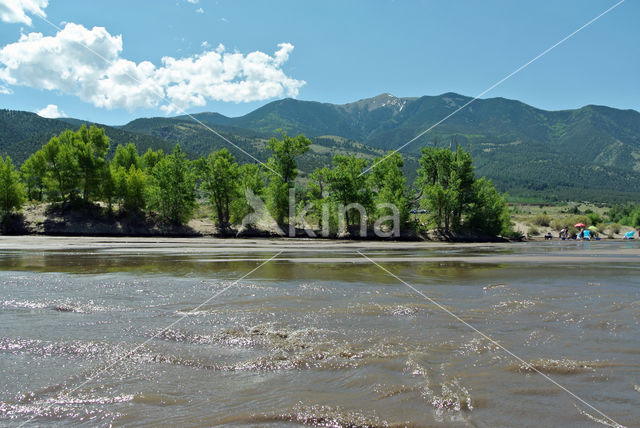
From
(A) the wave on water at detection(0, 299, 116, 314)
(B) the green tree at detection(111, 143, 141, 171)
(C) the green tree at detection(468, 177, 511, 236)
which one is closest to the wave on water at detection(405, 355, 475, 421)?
(A) the wave on water at detection(0, 299, 116, 314)

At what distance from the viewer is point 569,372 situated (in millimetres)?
7430

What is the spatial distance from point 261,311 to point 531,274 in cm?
1521

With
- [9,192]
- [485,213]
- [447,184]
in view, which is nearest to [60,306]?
[9,192]

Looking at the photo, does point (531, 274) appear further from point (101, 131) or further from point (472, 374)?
point (101, 131)

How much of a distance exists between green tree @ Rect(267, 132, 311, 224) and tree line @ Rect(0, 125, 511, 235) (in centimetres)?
14

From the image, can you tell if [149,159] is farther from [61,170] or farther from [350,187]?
[350,187]

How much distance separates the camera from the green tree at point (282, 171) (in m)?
51.5

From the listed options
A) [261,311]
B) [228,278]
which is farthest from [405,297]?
[228,278]

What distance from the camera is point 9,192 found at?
47625mm

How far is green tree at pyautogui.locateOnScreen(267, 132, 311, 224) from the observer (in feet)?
169

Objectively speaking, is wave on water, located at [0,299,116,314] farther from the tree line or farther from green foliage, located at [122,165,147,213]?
green foliage, located at [122,165,147,213]

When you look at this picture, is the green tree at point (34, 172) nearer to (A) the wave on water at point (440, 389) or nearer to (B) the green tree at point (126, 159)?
(B) the green tree at point (126, 159)

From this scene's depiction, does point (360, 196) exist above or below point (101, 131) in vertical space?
below

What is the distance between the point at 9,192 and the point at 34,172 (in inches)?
311
